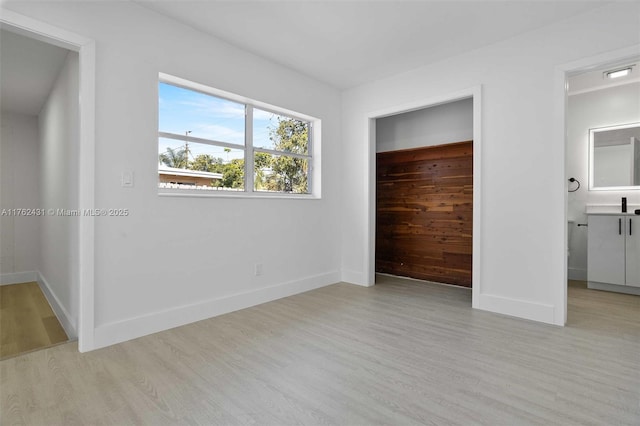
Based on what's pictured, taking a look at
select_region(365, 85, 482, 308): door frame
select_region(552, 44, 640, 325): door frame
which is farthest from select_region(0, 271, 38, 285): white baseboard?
select_region(552, 44, 640, 325): door frame

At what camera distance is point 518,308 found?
3178 millimetres

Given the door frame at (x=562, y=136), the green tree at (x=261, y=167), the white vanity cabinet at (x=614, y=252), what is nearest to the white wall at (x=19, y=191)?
the green tree at (x=261, y=167)

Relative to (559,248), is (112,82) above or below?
above

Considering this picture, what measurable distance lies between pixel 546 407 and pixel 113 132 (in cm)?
341

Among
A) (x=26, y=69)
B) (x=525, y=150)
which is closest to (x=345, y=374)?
(x=525, y=150)

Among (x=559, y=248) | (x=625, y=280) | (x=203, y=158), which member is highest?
(x=203, y=158)

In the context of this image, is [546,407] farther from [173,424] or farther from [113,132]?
[113,132]

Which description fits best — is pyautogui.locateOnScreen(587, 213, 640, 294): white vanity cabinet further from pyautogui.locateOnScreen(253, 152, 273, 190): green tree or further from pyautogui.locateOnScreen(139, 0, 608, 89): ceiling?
pyautogui.locateOnScreen(253, 152, 273, 190): green tree

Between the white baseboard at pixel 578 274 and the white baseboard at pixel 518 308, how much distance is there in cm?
233

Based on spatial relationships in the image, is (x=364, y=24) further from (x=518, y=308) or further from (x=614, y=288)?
(x=614, y=288)

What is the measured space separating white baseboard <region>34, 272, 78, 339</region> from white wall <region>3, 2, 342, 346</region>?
0.47 metres

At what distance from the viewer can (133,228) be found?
2.69 m

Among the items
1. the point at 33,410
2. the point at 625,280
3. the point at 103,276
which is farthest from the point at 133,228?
the point at 625,280

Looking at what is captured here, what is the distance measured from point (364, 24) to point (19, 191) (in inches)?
217
